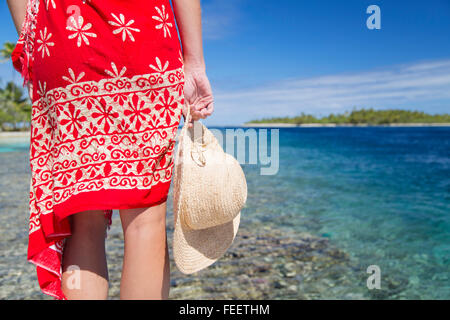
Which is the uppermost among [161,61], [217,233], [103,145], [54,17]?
[54,17]

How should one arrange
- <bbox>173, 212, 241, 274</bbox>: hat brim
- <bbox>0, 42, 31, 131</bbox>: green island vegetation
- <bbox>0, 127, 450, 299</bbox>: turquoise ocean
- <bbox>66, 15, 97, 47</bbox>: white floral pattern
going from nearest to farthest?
<bbox>66, 15, 97, 47</bbox>: white floral pattern
<bbox>173, 212, 241, 274</bbox>: hat brim
<bbox>0, 127, 450, 299</bbox>: turquoise ocean
<bbox>0, 42, 31, 131</bbox>: green island vegetation

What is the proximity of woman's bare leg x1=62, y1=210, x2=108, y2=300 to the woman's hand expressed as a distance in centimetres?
51

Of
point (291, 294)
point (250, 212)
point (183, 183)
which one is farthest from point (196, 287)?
point (250, 212)

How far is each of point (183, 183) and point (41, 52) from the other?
2.10 feet

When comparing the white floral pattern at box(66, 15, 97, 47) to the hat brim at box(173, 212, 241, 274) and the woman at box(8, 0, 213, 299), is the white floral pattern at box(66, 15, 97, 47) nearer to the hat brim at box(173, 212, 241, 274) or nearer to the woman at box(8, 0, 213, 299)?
the woman at box(8, 0, 213, 299)

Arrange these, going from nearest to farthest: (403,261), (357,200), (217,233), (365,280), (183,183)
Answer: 1. (183,183)
2. (217,233)
3. (365,280)
4. (403,261)
5. (357,200)

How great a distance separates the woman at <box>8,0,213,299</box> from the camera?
1.11 meters

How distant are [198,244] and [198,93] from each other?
24.0 inches

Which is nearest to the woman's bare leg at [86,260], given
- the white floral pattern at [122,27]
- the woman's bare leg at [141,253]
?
the woman's bare leg at [141,253]

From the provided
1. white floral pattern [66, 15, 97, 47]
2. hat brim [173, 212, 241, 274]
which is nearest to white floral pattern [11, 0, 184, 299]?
white floral pattern [66, 15, 97, 47]

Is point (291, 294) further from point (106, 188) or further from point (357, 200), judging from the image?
point (357, 200)

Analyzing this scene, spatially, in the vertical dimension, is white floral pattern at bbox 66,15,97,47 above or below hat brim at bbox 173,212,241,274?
above

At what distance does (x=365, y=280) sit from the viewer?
132 inches

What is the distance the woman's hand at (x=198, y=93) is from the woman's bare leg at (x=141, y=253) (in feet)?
1.25
